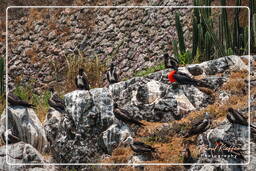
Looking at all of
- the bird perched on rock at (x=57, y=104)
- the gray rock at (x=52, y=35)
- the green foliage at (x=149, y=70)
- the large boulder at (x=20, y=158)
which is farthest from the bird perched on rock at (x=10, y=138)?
the gray rock at (x=52, y=35)

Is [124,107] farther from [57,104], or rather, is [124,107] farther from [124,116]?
[57,104]

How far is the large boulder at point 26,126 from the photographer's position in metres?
20.1

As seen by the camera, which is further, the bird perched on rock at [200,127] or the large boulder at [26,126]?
the large boulder at [26,126]

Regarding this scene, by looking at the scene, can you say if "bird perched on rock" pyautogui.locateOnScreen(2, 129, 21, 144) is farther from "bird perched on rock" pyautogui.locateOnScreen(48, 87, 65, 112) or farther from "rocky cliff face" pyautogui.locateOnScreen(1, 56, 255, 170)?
"bird perched on rock" pyautogui.locateOnScreen(48, 87, 65, 112)

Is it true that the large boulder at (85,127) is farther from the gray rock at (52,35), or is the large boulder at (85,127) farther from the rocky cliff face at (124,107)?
the gray rock at (52,35)

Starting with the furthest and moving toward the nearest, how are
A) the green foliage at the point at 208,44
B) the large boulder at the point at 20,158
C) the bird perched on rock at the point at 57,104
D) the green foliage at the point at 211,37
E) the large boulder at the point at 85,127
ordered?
the green foliage at the point at 208,44
the green foliage at the point at 211,37
the bird perched on rock at the point at 57,104
the large boulder at the point at 85,127
the large boulder at the point at 20,158

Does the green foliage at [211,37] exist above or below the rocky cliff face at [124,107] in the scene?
above

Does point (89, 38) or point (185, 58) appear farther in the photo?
point (89, 38)

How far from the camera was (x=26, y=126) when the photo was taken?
2028 centimetres

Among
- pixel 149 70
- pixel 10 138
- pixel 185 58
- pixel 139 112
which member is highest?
pixel 185 58

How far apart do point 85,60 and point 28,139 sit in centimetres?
547

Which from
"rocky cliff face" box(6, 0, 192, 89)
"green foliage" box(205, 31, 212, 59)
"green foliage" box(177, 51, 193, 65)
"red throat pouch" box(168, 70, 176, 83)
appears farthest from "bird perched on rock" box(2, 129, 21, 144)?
"rocky cliff face" box(6, 0, 192, 89)

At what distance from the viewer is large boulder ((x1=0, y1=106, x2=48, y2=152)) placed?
2008 centimetres

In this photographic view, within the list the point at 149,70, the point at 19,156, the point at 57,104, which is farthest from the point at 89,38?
the point at 19,156
